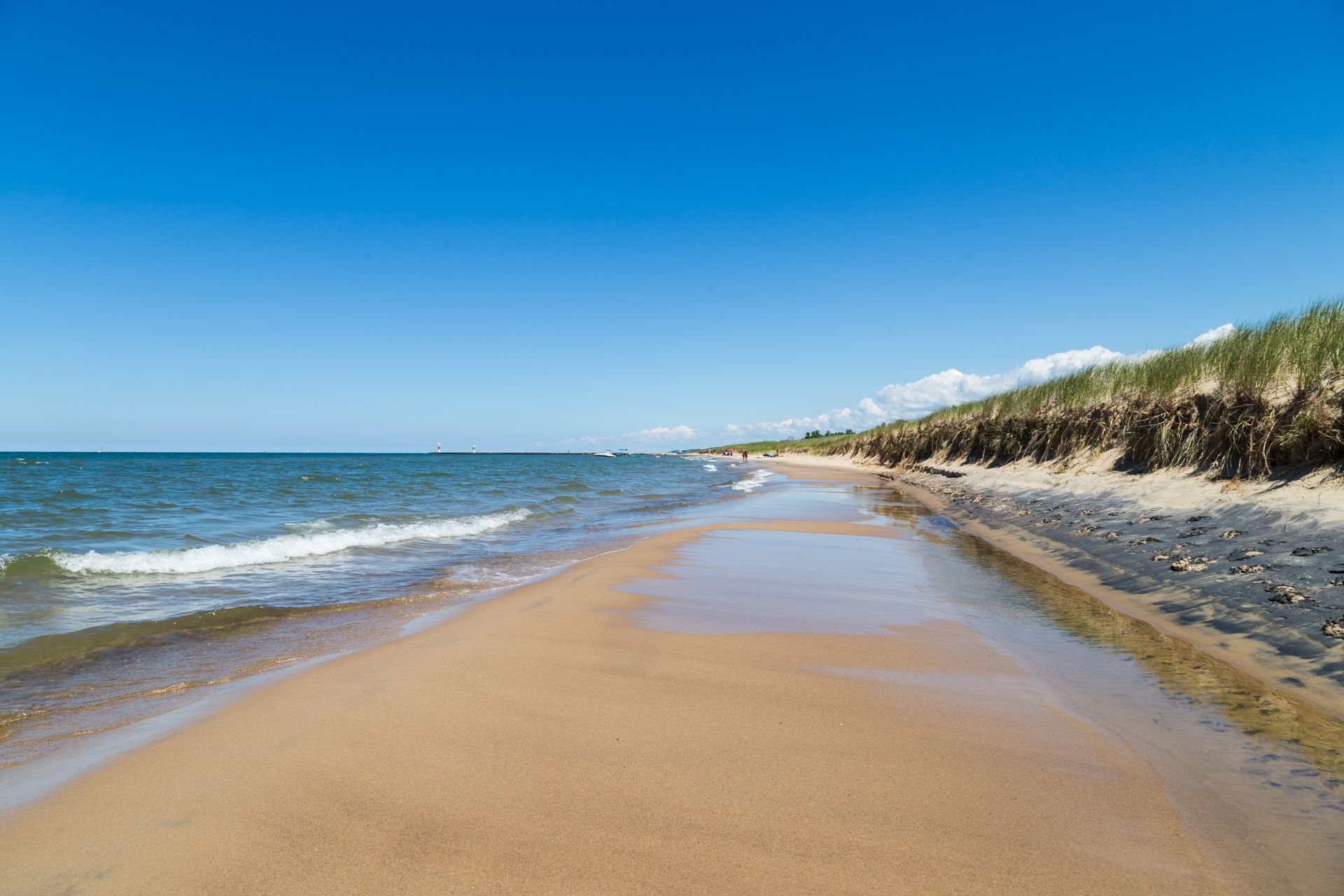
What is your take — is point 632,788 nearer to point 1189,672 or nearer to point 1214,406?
point 1189,672

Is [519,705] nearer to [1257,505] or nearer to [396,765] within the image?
[396,765]

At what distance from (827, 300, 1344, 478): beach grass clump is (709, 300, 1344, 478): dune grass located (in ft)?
0.06

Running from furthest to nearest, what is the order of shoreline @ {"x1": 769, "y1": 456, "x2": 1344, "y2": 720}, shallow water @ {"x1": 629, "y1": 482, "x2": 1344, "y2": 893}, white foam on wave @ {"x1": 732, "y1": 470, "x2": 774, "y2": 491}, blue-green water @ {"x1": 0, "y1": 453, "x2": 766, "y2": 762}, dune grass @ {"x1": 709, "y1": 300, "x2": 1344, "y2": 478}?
white foam on wave @ {"x1": 732, "y1": 470, "x2": 774, "y2": 491}, dune grass @ {"x1": 709, "y1": 300, "x2": 1344, "y2": 478}, blue-green water @ {"x1": 0, "y1": 453, "x2": 766, "y2": 762}, shoreline @ {"x1": 769, "y1": 456, "x2": 1344, "y2": 720}, shallow water @ {"x1": 629, "y1": 482, "x2": 1344, "y2": 893}

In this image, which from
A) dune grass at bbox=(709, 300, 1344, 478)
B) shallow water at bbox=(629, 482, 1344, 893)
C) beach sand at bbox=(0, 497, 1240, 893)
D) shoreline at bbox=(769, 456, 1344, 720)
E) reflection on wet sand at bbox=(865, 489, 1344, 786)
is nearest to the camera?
beach sand at bbox=(0, 497, 1240, 893)

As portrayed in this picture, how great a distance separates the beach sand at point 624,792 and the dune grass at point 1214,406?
21.6ft

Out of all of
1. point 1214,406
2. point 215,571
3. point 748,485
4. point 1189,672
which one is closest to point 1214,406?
point 1214,406

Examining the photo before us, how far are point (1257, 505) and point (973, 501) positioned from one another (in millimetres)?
9259

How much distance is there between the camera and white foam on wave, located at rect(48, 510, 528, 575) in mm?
8430

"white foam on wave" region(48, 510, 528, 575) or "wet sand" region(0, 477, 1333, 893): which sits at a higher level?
"wet sand" region(0, 477, 1333, 893)

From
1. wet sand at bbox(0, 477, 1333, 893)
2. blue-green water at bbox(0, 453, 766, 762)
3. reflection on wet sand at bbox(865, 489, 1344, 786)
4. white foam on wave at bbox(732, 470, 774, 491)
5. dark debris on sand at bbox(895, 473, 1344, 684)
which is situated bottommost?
blue-green water at bbox(0, 453, 766, 762)

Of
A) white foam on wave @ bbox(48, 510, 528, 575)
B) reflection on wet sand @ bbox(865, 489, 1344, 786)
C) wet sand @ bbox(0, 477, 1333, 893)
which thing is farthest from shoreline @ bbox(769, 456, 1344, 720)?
white foam on wave @ bbox(48, 510, 528, 575)

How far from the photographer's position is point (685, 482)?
3462 cm

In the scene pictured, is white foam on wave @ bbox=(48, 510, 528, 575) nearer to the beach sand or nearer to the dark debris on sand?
the beach sand

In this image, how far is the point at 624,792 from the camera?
267cm
